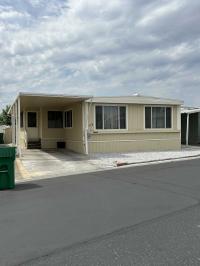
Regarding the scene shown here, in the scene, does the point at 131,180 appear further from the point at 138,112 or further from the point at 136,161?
the point at 138,112

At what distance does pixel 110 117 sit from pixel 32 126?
6656 mm

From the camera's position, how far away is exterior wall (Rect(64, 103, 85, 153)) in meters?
19.7

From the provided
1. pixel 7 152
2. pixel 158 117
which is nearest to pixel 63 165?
pixel 7 152

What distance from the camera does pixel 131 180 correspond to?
10656mm

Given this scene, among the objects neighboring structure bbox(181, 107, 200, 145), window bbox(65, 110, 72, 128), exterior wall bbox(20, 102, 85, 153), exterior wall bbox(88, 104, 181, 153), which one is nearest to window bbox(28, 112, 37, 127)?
exterior wall bbox(20, 102, 85, 153)

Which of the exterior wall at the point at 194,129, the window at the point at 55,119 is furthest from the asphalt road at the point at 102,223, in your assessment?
the exterior wall at the point at 194,129

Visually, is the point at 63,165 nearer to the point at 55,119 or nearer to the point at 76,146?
the point at 76,146

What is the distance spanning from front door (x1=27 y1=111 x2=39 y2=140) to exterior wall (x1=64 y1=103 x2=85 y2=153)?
2.65 metres

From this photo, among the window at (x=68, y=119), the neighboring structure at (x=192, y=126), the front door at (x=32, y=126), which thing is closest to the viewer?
the window at (x=68, y=119)

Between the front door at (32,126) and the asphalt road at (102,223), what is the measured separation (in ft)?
45.4

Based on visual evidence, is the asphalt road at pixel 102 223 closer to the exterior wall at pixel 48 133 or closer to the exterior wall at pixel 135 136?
the exterior wall at pixel 135 136

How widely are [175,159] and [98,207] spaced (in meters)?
10.5

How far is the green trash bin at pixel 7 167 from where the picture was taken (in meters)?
9.67

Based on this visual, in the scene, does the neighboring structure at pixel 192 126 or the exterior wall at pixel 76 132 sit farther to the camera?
the neighboring structure at pixel 192 126
